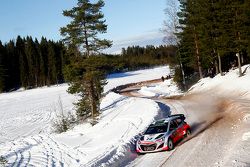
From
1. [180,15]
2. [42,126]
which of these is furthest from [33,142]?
[180,15]

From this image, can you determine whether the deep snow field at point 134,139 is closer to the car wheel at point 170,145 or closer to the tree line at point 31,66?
the car wheel at point 170,145

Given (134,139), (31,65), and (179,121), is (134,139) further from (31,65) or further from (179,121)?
(31,65)

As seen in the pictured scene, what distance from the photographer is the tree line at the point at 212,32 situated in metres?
41.5

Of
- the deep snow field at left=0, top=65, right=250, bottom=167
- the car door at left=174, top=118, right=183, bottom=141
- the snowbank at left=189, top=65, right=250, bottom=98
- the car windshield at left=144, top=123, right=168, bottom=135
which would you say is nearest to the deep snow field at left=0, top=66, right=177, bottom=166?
the deep snow field at left=0, top=65, right=250, bottom=167

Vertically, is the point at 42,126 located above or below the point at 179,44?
below

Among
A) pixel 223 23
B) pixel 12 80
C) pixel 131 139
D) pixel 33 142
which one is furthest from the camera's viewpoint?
pixel 12 80

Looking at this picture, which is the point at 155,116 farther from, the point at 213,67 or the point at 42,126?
the point at 213,67

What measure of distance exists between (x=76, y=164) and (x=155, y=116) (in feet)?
41.1

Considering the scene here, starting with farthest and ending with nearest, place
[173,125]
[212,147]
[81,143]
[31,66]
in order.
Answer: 1. [31,66]
2. [81,143]
3. [173,125]
4. [212,147]

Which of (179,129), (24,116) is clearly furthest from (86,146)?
(24,116)

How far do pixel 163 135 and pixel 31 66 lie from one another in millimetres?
98120

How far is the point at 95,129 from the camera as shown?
1206 inches

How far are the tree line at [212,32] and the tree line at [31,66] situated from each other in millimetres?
59767

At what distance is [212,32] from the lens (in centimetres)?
4828
